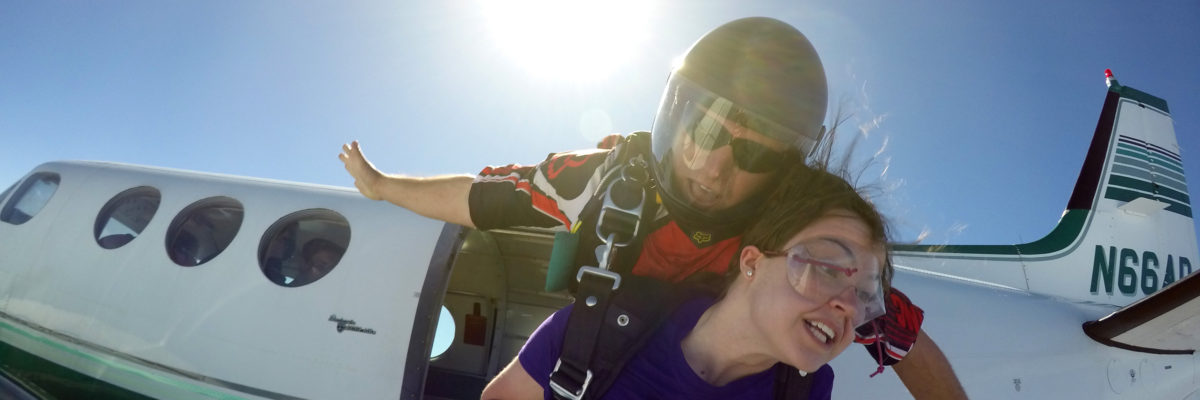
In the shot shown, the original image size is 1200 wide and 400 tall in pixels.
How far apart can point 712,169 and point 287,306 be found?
7.65 ft

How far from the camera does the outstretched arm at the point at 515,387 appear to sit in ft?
4.89

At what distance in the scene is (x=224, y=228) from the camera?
3.71m

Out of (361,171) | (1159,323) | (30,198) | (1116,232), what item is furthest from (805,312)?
(1116,232)

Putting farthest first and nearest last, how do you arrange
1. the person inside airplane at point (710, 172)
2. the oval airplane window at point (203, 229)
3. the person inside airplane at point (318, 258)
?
the oval airplane window at point (203, 229) < the person inside airplane at point (318, 258) < the person inside airplane at point (710, 172)

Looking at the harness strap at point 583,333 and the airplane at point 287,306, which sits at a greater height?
the harness strap at point 583,333

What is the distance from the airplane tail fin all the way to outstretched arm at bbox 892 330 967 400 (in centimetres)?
280

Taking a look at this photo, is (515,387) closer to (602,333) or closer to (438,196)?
(602,333)

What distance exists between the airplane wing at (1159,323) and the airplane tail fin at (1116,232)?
135 centimetres


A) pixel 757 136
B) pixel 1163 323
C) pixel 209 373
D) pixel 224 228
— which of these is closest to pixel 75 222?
pixel 224 228

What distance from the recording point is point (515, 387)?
1.50 meters

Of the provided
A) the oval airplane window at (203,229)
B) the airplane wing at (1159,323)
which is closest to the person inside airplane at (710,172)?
the airplane wing at (1159,323)

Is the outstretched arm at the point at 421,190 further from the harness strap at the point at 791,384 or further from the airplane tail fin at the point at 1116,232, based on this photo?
the airplane tail fin at the point at 1116,232

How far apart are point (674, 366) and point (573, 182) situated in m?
0.70

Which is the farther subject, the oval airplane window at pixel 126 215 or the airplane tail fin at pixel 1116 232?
the airplane tail fin at pixel 1116 232
